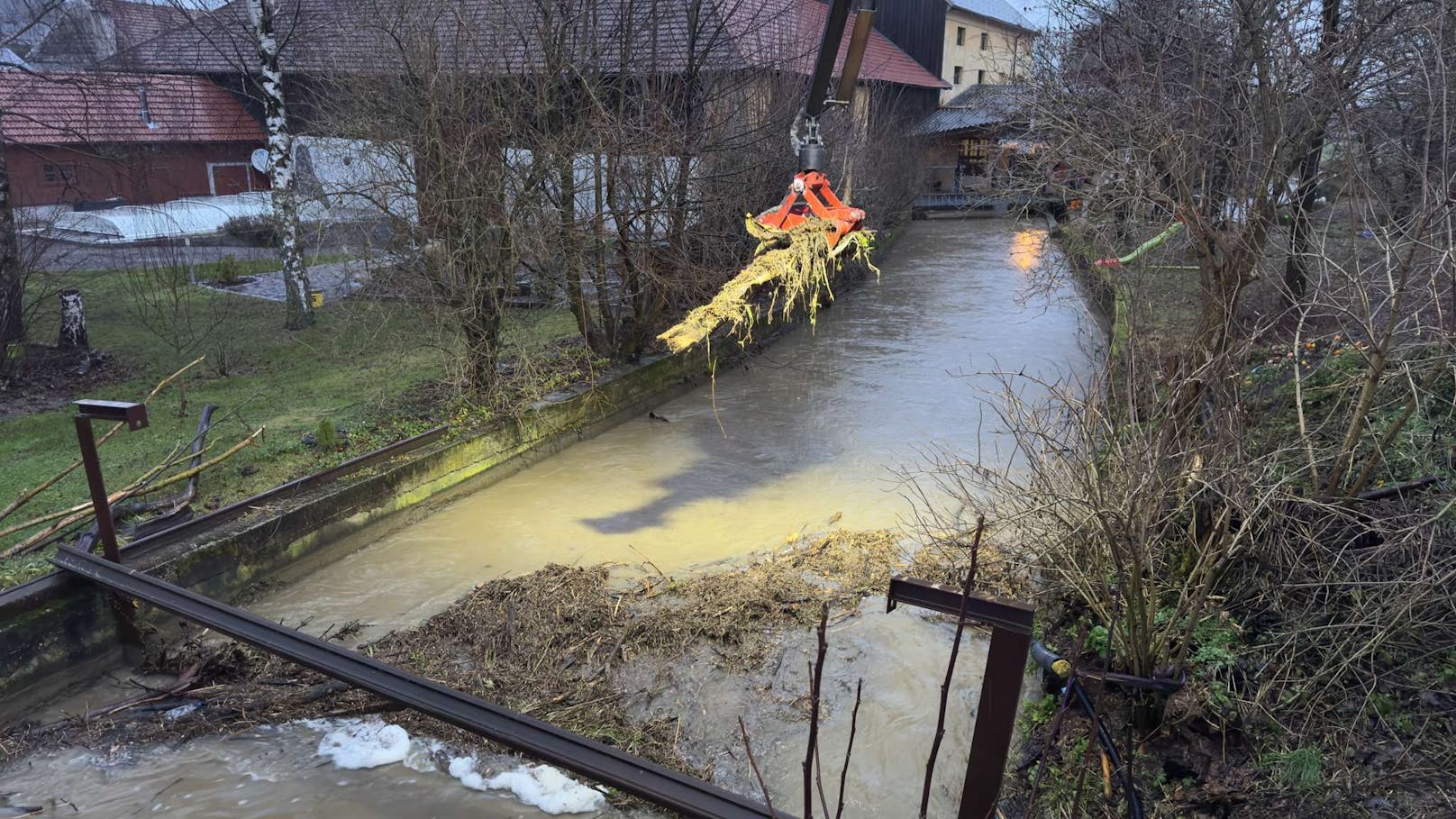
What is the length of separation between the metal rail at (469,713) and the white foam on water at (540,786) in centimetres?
130

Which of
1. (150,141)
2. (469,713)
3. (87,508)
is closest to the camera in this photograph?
(469,713)

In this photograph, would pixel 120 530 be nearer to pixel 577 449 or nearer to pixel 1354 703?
pixel 577 449

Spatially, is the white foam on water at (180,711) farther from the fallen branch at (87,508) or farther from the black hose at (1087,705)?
the black hose at (1087,705)

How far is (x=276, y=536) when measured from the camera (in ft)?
24.3

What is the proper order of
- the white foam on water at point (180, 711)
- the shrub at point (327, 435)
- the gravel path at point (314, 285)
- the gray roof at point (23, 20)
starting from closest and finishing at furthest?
the white foam on water at point (180, 711) < the shrub at point (327, 435) < the gray roof at point (23, 20) < the gravel path at point (314, 285)

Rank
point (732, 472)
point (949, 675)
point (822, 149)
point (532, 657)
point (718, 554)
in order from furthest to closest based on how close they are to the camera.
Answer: point (732, 472), point (718, 554), point (822, 149), point (532, 657), point (949, 675)

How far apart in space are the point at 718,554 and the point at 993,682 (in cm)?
563

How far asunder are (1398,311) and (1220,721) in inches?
95.0

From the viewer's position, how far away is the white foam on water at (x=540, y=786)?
197 inches

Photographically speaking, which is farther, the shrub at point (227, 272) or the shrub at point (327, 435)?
the shrub at point (227, 272)

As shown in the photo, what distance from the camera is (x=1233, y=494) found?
496cm

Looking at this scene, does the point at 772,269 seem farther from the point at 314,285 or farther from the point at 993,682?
the point at 314,285

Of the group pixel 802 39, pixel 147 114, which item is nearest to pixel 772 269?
pixel 802 39

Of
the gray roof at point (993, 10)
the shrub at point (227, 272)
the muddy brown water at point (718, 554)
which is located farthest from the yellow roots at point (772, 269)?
the gray roof at point (993, 10)
